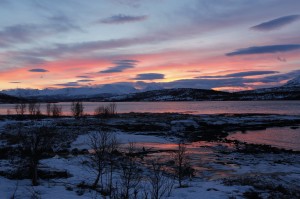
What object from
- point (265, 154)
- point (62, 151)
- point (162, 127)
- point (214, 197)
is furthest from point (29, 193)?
point (162, 127)

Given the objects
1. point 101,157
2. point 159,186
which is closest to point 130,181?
point 101,157

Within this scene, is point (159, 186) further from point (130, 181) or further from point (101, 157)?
point (130, 181)

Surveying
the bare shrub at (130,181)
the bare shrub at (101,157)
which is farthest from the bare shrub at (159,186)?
the bare shrub at (101,157)

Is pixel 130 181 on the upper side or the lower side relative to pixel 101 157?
lower

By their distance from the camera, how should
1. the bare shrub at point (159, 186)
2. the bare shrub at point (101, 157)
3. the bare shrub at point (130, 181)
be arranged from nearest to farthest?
1. the bare shrub at point (159, 186)
2. the bare shrub at point (130, 181)
3. the bare shrub at point (101, 157)

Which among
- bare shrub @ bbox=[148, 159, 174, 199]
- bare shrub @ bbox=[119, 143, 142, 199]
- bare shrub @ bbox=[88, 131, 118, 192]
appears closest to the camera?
bare shrub @ bbox=[148, 159, 174, 199]

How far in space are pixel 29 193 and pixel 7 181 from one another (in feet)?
9.66

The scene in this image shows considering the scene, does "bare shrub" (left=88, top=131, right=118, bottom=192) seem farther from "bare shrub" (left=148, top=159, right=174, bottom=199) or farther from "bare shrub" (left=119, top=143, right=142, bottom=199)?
"bare shrub" (left=148, top=159, right=174, bottom=199)

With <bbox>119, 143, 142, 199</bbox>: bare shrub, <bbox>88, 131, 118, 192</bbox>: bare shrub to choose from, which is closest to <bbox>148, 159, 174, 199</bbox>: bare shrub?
<bbox>119, 143, 142, 199</bbox>: bare shrub

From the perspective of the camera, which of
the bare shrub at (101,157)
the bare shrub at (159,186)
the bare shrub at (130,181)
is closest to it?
the bare shrub at (159,186)

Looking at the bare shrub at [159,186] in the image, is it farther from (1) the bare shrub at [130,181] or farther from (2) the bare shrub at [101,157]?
(2) the bare shrub at [101,157]

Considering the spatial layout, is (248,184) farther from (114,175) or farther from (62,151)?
(62,151)

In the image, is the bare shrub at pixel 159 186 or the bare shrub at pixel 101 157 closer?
the bare shrub at pixel 159 186

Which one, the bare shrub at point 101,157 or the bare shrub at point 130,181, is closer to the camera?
the bare shrub at point 130,181
